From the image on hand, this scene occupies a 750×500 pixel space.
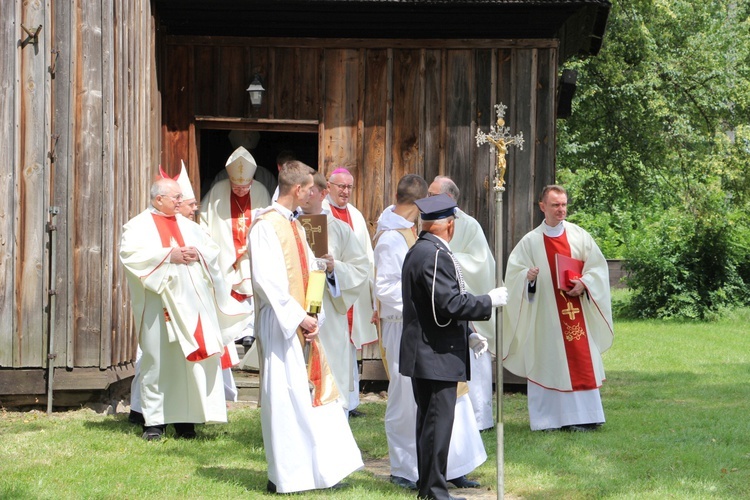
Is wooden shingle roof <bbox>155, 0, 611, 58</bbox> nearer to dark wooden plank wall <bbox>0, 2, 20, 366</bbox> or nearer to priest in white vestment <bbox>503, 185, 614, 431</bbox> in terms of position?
dark wooden plank wall <bbox>0, 2, 20, 366</bbox>

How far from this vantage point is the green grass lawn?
6832 millimetres

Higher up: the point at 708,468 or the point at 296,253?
the point at 296,253

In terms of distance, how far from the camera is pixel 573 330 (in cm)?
961

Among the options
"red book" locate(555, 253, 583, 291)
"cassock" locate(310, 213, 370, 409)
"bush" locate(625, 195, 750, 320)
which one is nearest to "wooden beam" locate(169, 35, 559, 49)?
"red book" locate(555, 253, 583, 291)

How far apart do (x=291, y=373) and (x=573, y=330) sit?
3623mm

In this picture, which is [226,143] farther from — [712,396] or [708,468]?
[708,468]

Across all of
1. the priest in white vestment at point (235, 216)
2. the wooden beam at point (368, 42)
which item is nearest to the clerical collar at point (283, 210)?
the wooden beam at point (368, 42)

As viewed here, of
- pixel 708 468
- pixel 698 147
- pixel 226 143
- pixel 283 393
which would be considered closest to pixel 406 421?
pixel 283 393

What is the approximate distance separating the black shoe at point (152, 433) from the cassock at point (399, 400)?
2.14 metres

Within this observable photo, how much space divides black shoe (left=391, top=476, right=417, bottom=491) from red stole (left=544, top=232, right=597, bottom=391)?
2714 millimetres

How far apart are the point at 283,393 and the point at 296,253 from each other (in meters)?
0.90

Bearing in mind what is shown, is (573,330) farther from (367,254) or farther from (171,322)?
(171,322)

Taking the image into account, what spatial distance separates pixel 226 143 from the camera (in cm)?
1548

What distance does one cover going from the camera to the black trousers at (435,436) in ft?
21.1
